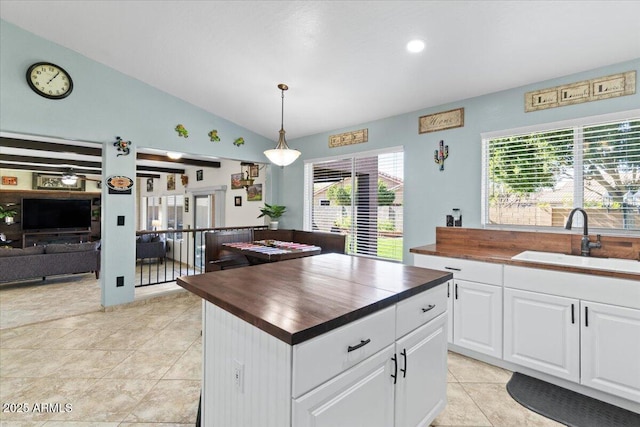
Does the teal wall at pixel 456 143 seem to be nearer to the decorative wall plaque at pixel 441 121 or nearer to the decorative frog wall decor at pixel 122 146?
the decorative wall plaque at pixel 441 121

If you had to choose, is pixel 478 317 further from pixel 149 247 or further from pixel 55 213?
pixel 55 213

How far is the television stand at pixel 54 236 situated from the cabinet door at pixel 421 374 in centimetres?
1059

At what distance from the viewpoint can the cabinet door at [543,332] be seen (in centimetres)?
206

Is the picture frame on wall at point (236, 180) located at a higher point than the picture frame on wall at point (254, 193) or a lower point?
higher

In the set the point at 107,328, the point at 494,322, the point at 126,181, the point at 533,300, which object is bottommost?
the point at 107,328

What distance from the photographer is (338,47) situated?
2.65 meters

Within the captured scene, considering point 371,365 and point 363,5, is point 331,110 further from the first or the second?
point 371,365

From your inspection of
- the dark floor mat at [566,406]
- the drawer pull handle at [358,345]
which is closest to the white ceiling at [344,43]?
the drawer pull handle at [358,345]

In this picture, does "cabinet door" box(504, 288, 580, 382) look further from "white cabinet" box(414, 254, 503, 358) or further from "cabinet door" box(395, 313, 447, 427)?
"cabinet door" box(395, 313, 447, 427)

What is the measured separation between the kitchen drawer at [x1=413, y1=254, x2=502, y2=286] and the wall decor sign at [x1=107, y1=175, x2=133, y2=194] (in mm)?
3667

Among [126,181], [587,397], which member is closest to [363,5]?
[587,397]

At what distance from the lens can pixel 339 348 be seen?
1.06 meters

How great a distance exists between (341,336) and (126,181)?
3.90 m

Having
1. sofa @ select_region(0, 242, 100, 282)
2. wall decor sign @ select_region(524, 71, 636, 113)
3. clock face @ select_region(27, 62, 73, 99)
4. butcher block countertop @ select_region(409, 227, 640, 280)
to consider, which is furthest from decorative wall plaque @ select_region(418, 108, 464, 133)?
sofa @ select_region(0, 242, 100, 282)
